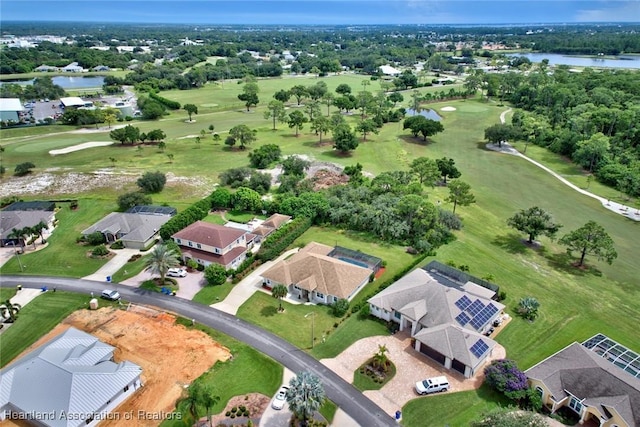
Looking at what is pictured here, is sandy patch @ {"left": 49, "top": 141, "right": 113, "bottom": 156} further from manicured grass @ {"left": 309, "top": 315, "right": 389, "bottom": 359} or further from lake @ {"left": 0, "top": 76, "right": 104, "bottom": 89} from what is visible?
lake @ {"left": 0, "top": 76, "right": 104, "bottom": 89}

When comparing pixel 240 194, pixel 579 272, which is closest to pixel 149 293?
pixel 240 194

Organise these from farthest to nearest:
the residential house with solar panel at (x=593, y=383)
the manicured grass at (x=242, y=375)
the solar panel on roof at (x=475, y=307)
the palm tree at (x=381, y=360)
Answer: the solar panel on roof at (x=475, y=307) < the palm tree at (x=381, y=360) < the manicured grass at (x=242, y=375) < the residential house with solar panel at (x=593, y=383)

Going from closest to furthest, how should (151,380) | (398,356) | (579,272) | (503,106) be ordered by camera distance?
(151,380), (398,356), (579,272), (503,106)

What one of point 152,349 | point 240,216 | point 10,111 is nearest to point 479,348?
point 152,349

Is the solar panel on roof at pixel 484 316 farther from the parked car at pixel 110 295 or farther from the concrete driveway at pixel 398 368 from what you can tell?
the parked car at pixel 110 295

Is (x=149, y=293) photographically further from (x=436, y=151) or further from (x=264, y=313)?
(x=436, y=151)

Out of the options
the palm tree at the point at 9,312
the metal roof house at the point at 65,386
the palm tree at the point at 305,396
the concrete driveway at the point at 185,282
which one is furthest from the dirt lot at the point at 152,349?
the palm tree at the point at 305,396

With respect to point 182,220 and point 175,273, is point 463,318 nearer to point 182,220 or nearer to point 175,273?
point 175,273
